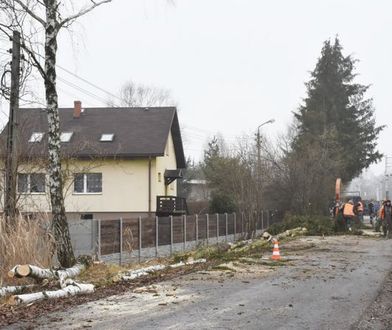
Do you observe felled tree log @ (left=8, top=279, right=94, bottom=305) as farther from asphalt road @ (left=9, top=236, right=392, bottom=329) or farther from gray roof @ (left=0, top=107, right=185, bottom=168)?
gray roof @ (left=0, top=107, right=185, bottom=168)

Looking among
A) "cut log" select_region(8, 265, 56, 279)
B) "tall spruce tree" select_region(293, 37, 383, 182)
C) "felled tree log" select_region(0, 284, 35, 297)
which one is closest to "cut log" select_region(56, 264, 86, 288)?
"cut log" select_region(8, 265, 56, 279)

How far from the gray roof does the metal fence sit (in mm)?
5791

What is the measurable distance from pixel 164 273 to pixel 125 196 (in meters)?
19.1

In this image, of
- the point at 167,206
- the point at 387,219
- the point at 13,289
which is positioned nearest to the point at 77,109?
the point at 167,206

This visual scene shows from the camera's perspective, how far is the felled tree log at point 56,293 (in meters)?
9.73

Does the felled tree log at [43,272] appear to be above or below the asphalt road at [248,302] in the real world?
above

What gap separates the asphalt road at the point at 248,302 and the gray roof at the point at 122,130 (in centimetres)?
1783

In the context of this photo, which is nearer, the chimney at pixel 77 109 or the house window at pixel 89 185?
the house window at pixel 89 185

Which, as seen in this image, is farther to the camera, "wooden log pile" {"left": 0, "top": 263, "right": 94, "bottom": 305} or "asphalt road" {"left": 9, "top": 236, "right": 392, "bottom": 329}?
"wooden log pile" {"left": 0, "top": 263, "right": 94, "bottom": 305}

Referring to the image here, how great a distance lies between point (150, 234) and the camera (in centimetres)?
2178

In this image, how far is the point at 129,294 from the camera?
10688 millimetres

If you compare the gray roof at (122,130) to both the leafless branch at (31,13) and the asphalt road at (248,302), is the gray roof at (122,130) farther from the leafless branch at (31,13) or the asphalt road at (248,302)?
the asphalt road at (248,302)

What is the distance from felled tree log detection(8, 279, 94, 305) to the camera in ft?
A: 31.9

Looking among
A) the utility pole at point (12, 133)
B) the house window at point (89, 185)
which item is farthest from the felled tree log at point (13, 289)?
the house window at point (89, 185)
